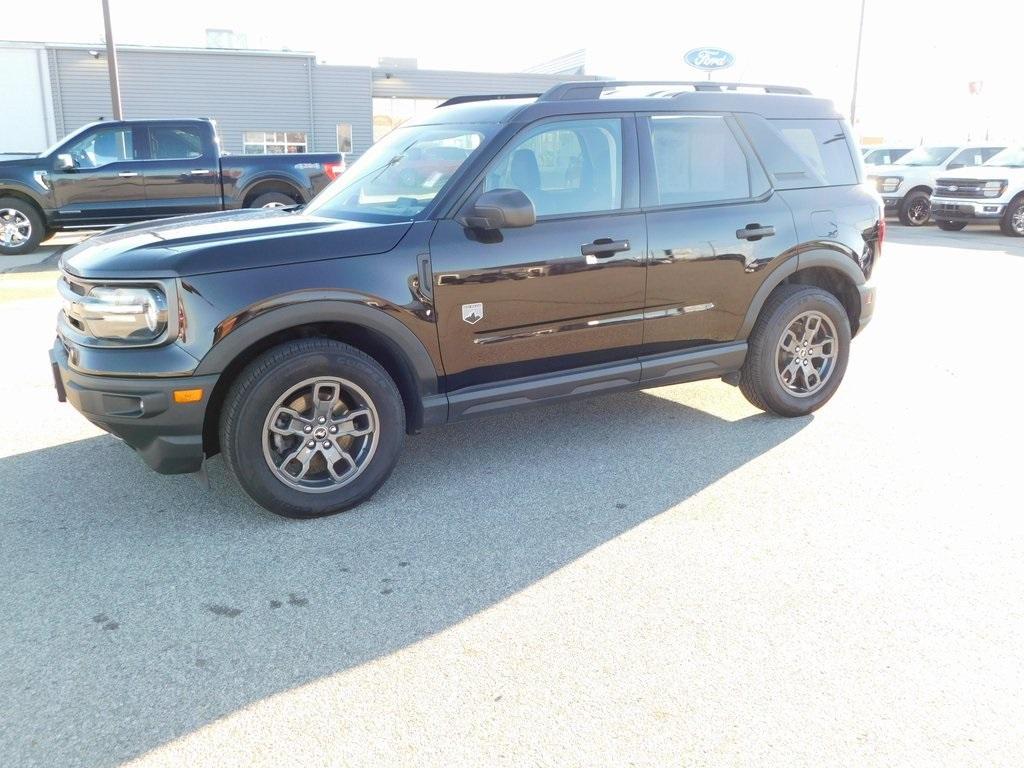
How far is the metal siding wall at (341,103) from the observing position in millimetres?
29984

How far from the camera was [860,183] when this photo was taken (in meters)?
5.47

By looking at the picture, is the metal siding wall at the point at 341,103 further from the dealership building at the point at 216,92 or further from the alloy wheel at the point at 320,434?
the alloy wheel at the point at 320,434

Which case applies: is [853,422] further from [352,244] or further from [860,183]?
[352,244]

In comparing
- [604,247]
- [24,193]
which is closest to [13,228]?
[24,193]

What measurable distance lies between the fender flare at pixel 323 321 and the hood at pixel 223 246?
203 millimetres

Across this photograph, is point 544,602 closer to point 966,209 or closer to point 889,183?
point 966,209

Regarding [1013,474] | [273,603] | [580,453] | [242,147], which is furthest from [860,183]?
[242,147]

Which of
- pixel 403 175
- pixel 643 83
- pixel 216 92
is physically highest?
pixel 216 92

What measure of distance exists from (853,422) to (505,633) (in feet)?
10.2

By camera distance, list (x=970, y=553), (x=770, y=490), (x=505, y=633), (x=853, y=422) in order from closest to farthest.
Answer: (x=505, y=633), (x=970, y=553), (x=770, y=490), (x=853, y=422)

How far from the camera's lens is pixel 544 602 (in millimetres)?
3205

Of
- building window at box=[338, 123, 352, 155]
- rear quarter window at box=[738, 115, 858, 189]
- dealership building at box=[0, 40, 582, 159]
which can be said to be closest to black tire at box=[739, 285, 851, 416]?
rear quarter window at box=[738, 115, 858, 189]

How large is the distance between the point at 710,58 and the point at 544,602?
111 ft

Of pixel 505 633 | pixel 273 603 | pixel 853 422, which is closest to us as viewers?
pixel 505 633
